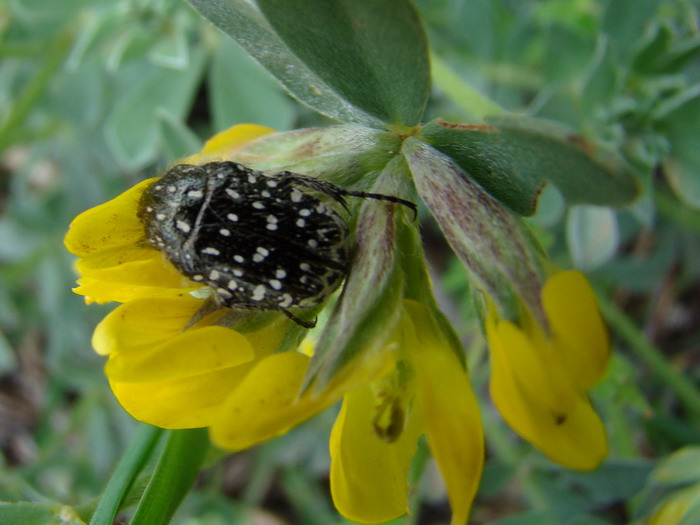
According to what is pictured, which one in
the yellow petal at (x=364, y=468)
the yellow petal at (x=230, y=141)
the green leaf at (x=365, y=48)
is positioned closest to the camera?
the green leaf at (x=365, y=48)

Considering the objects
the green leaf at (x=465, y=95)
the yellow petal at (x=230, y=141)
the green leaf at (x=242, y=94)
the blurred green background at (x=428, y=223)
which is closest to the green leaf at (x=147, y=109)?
the blurred green background at (x=428, y=223)

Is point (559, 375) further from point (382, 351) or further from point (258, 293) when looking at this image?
point (258, 293)

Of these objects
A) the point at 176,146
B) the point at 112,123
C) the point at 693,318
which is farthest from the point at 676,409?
the point at 112,123

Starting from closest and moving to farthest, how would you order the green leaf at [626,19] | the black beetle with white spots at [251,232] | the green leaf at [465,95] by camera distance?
the black beetle with white spots at [251,232], the green leaf at [465,95], the green leaf at [626,19]

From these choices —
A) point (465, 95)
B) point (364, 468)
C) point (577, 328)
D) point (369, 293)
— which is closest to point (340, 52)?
point (369, 293)

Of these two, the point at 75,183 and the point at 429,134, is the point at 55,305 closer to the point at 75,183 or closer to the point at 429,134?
the point at 75,183

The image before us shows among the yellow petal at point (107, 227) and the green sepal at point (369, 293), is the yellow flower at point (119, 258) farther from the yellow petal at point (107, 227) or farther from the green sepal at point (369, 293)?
the green sepal at point (369, 293)

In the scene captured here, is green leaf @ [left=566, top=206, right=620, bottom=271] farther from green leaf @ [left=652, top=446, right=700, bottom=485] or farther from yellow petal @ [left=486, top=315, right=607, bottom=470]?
yellow petal @ [left=486, top=315, right=607, bottom=470]
